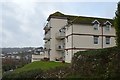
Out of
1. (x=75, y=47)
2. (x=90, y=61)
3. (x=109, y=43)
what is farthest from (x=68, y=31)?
(x=90, y=61)

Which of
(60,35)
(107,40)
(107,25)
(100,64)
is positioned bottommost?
(100,64)

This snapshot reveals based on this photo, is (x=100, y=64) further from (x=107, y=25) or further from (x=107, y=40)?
(x=107, y=25)

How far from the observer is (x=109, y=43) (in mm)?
34469

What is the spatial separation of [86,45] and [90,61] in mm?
21282

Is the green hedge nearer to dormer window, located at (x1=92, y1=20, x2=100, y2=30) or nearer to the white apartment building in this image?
the white apartment building

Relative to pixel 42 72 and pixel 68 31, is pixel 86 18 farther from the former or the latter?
pixel 42 72

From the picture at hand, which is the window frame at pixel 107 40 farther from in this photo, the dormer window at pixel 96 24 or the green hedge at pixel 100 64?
the green hedge at pixel 100 64

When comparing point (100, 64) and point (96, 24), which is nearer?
point (100, 64)

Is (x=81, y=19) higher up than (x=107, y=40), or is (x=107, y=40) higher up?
(x=81, y=19)

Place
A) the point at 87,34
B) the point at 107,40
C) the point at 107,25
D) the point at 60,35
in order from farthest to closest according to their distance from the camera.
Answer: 1. the point at 60,35
2. the point at 107,25
3. the point at 107,40
4. the point at 87,34

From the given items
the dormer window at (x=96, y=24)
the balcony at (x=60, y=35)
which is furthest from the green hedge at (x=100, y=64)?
the balcony at (x=60, y=35)

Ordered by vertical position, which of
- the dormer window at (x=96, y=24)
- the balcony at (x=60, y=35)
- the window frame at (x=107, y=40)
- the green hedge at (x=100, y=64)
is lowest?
the green hedge at (x=100, y=64)

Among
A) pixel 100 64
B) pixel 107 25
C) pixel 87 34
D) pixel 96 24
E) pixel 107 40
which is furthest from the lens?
pixel 107 25

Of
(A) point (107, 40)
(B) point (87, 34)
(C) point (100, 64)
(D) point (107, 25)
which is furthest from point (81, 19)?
(C) point (100, 64)
